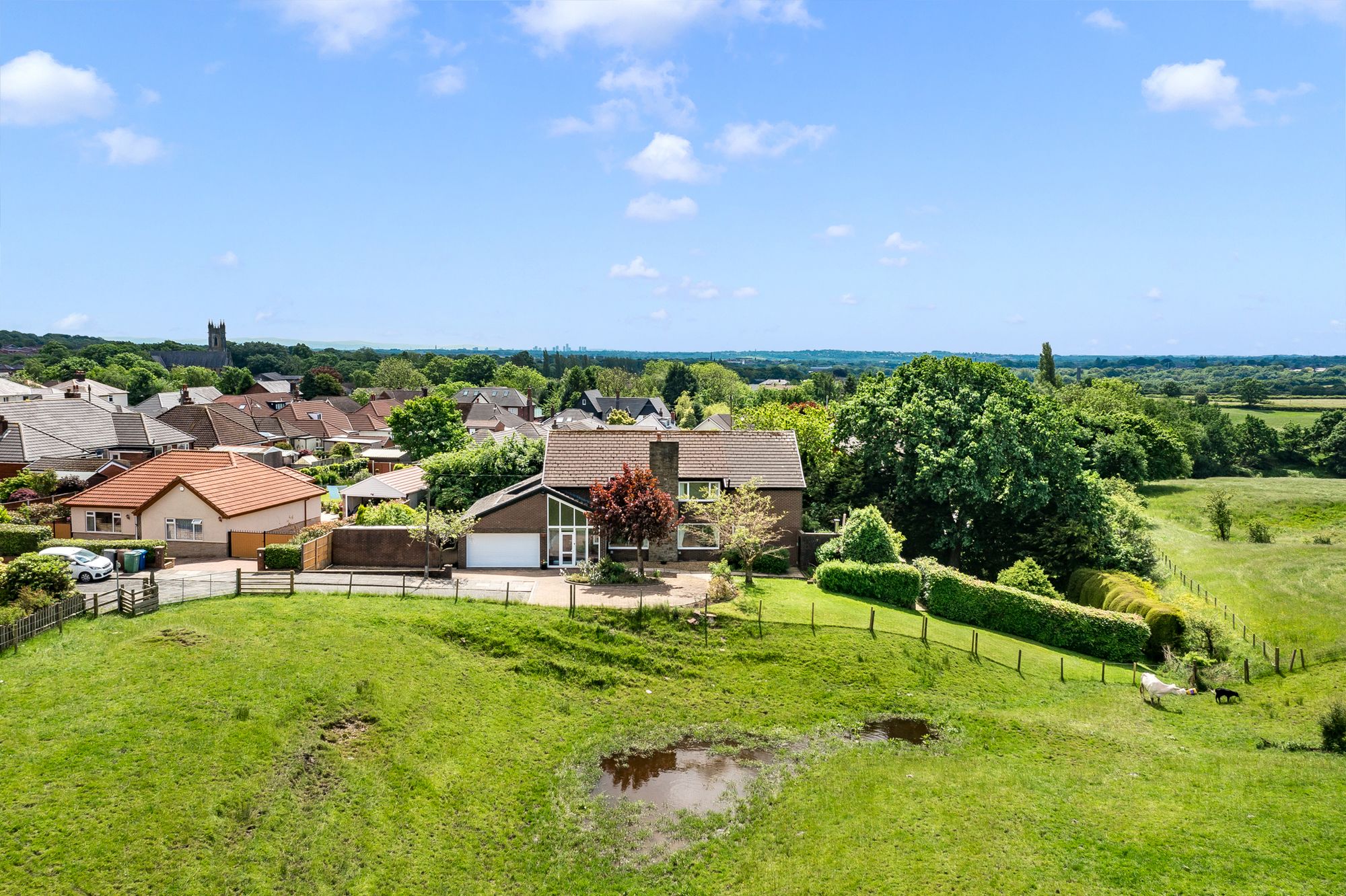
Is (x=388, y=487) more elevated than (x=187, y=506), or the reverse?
(x=187, y=506)

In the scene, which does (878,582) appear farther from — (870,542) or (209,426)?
(209,426)

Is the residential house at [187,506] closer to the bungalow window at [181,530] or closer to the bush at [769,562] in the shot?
the bungalow window at [181,530]

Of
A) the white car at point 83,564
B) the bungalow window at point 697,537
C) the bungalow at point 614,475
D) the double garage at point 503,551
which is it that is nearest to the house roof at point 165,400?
the white car at point 83,564

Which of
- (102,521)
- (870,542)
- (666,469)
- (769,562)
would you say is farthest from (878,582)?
(102,521)

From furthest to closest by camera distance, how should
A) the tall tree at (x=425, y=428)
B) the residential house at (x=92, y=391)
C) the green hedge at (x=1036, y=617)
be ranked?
the residential house at (x=92, y=391) < the tall tree at (x=425, y=428) < the green hedge at (x=1036, y=617)

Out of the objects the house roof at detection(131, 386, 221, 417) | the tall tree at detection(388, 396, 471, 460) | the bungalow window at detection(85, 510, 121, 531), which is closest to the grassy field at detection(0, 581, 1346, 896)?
the bungalow window at detection(85, 510, 121, 531)

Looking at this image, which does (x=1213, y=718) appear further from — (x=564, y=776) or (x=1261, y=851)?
(x=564, y=776)

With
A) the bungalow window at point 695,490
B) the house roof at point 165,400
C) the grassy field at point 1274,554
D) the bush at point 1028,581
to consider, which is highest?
the house roof at point 165,400
